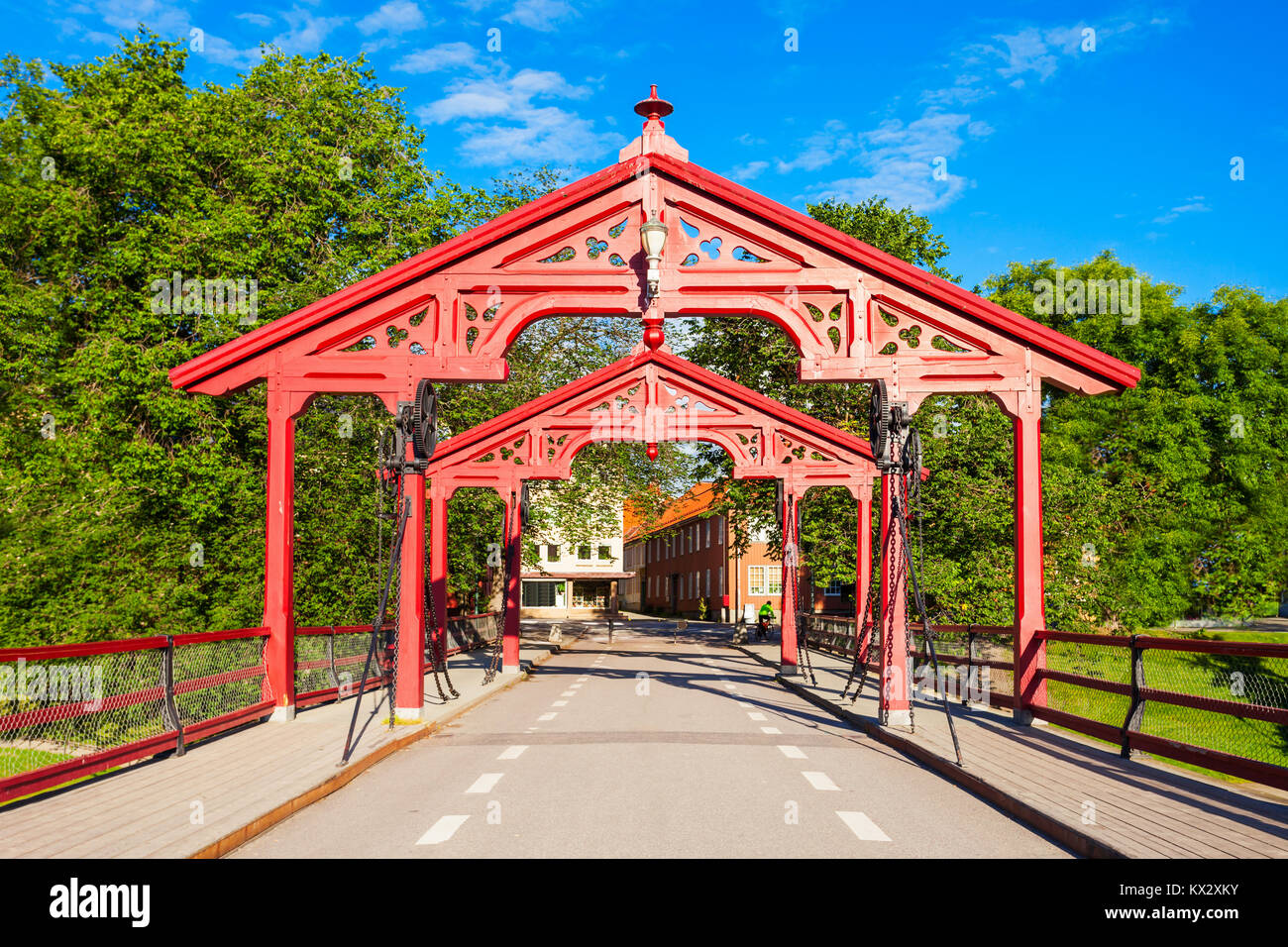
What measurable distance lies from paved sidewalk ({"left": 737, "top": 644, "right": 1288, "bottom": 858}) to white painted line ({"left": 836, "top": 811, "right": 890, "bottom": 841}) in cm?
110

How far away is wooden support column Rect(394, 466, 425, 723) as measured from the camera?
13.0 metres

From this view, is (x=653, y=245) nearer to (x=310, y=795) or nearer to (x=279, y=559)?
(x=279, y=559)

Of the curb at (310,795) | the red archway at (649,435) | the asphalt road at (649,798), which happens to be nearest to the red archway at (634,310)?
the curb at (310,795)

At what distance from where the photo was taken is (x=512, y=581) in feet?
81.7

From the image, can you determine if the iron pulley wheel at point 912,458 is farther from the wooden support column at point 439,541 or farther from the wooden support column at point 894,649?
the wooden support column at point 439,541

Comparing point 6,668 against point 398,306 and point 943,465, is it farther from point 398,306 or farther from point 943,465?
point 943,465

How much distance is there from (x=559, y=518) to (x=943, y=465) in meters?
14.4

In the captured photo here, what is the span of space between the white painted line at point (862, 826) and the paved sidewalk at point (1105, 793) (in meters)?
1.10

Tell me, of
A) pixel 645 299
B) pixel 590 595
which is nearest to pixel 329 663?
pixel 645 299

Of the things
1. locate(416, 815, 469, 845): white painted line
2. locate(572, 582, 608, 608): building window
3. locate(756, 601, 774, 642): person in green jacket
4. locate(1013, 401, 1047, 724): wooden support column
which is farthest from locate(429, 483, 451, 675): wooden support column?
locate(572, 582, 608, 608): building window

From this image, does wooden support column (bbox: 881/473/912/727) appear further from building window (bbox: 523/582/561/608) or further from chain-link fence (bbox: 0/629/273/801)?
building window (bbox: 523/582/561/608)

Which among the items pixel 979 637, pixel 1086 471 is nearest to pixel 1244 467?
pixel 1086 471

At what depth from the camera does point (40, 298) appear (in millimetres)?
27656
